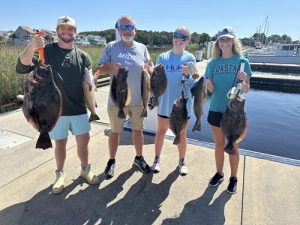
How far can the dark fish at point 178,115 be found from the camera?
3.39 meters

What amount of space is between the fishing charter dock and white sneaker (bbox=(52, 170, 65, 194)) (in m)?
0.08

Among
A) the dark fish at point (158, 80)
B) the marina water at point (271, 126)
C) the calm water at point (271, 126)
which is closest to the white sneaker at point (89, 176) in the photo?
the dark fish at point (158, 80)

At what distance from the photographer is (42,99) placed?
2732 millimetres

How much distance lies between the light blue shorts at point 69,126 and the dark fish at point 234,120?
179 cm

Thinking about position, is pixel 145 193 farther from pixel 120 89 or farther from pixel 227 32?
pixel 227 32

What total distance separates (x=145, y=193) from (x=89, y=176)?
843 mm

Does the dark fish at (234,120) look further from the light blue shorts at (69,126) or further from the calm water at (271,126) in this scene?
the light blue shorts at (69,126)

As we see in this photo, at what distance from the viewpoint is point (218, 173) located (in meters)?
3.94

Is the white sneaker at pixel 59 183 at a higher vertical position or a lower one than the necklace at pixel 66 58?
lower

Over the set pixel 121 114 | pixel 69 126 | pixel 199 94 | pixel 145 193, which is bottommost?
pixel 145 193

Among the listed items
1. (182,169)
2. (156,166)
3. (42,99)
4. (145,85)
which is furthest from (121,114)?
(182,169)

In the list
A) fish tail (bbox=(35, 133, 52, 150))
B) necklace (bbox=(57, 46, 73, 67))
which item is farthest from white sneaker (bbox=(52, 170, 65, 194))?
necklace (bbox=(57, 46, 73, 67))

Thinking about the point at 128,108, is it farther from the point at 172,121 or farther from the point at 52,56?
the point at 52,56

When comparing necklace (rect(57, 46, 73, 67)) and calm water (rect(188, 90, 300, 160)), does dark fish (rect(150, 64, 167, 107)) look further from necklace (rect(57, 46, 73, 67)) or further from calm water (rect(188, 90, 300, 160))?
calm water (rect(188, 90, 300, 160))
